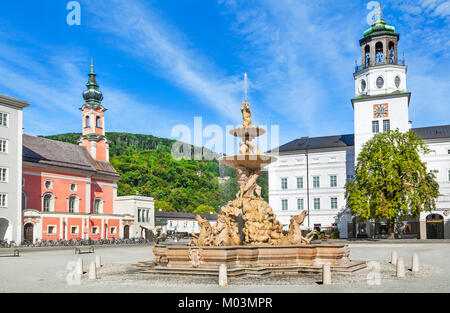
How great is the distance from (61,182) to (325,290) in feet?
156

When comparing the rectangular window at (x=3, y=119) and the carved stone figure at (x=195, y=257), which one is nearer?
the carved stone figure at (x=195, y=257)

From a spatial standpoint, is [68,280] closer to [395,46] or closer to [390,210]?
[390,210]

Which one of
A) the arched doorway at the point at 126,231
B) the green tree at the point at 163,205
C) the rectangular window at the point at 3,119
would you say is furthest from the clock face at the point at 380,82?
the green tree at the point at 163,205

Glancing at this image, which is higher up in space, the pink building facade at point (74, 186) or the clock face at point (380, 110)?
the clock face at point (380, 110)

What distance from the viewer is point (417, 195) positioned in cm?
4516

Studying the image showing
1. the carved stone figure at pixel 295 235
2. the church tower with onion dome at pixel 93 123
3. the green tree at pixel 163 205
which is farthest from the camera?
the green tree at pixel 163 205

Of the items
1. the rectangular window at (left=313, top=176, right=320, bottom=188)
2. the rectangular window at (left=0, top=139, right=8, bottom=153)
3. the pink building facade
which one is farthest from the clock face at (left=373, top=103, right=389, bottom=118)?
the rectangular window at (left=0, top=139, right=8, bottom=153)

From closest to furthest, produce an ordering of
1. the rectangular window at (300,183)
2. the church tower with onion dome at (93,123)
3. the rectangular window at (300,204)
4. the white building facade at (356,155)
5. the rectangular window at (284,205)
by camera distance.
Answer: the white building facade at (356,155)
the rectangular window at (300,204)
the rectangular window at (300,183)
the rectangular window at (284,205)
the church tower with onion dome at (93,123)

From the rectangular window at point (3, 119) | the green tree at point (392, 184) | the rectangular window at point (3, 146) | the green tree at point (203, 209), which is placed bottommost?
the green tree at point (203, 209)

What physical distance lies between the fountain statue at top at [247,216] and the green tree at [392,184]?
26252mm

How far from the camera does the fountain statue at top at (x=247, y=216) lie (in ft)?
56.0

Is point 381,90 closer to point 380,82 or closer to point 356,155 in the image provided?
point 380,82

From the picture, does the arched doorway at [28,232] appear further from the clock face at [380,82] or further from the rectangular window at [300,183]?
the clock face at [380,82]
